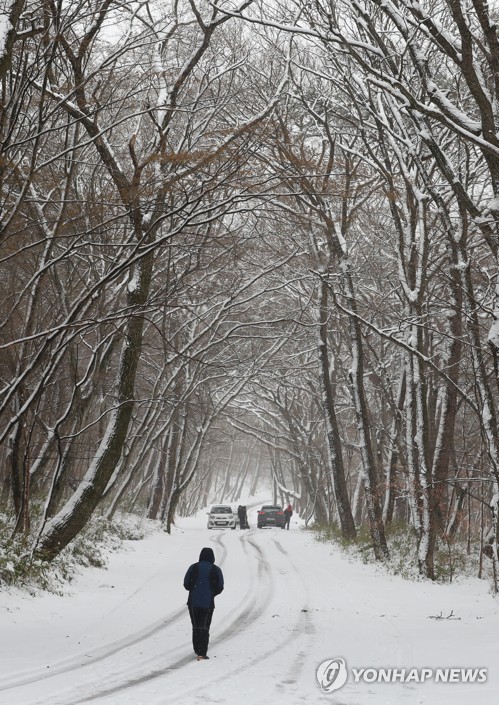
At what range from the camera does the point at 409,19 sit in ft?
32.7

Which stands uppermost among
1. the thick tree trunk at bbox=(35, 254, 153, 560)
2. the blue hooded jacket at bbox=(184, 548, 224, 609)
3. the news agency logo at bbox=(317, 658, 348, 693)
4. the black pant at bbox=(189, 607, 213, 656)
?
the thick tree trunk at bbox=(35, 254, 153, 560)

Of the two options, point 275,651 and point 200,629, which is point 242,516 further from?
point 200,629

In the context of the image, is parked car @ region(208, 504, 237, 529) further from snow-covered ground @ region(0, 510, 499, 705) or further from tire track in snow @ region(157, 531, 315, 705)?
tire track in snow @ region(157, 531, 315, 705)

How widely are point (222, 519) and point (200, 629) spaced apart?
111 feet

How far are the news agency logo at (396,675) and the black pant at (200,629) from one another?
1391 millimetres

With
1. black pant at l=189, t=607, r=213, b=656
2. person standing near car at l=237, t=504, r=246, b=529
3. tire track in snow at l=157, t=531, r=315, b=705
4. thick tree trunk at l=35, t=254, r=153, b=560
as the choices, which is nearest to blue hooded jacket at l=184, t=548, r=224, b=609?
black pant at l=189, t=607, r=213, b=656

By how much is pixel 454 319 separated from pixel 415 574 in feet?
19.1

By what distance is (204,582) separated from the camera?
8.37 metres

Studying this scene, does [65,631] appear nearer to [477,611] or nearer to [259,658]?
[259,658]

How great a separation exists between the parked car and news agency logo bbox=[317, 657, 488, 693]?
114ft

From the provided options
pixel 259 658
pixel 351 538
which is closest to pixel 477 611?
pixel 259 658

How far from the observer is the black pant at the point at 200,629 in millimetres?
7531

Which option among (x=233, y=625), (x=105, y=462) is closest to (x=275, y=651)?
(x=233, y=625)

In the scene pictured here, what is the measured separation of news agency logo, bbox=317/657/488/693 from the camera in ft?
21.1
